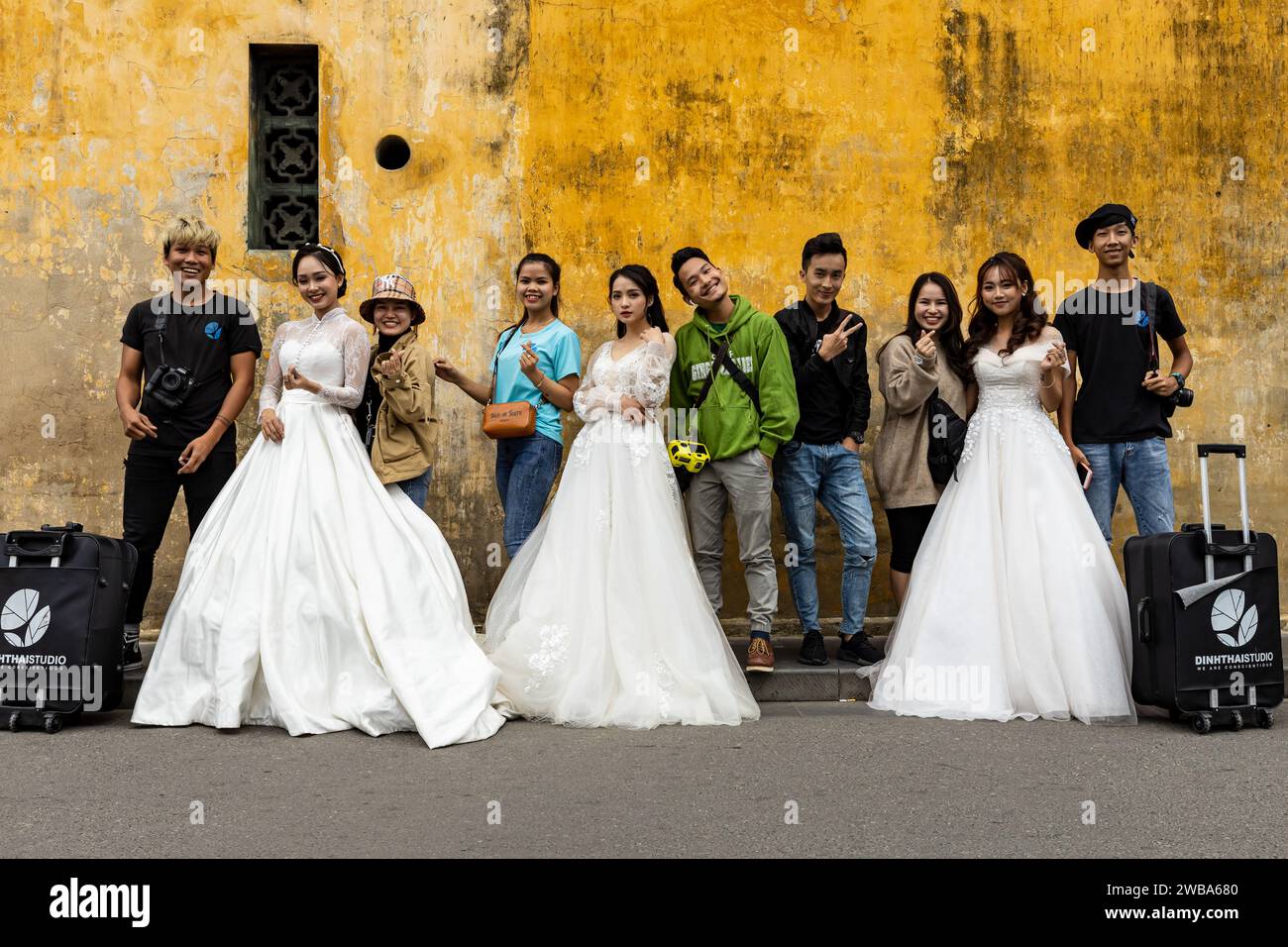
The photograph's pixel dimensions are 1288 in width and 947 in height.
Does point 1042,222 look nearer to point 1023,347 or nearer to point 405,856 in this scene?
point 1023,347

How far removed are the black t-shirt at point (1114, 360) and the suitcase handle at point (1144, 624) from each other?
46.7 inches

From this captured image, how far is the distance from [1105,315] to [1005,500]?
4.18 feet

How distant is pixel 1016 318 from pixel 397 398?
3.29m

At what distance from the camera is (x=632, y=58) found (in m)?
7.71

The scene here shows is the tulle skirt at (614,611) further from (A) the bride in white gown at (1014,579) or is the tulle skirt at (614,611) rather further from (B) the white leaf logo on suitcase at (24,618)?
(B) the white leaf logo on suitcase at (24,618)

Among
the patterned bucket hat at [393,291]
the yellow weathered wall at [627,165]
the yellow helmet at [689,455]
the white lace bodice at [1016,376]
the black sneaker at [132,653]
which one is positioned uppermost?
the yellow weathered wall at [627,165]

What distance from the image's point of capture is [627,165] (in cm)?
770

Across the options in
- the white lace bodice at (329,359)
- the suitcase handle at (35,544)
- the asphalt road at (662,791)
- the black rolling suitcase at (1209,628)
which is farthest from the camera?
the white lace bodice at (329,359)

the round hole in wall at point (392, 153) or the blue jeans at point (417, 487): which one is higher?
the round hole in wall at point (392, 153)

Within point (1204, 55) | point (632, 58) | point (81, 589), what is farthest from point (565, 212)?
point (1204, 55)

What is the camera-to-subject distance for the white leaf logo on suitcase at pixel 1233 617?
5289mm

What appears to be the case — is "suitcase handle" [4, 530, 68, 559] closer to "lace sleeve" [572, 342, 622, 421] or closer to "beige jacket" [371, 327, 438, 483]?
"beige jacket" [371, 327, 438, 483]

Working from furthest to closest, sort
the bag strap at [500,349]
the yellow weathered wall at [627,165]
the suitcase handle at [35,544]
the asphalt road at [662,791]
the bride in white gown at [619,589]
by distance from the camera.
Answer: the yellow weathered wall at [627,165] → the bag strap at [500,349] → the bride in white gown at [619,589] → the suitcase handle at [35,544] → the asphalt road at [662,791]

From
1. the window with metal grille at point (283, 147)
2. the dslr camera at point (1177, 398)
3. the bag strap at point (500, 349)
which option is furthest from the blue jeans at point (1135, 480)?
the window with metal grille at point (283, 147)
